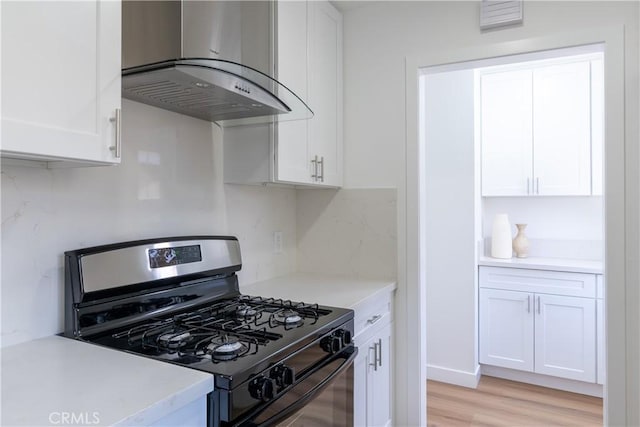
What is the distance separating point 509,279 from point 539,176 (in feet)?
2.83

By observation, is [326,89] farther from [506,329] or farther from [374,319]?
[506,329]

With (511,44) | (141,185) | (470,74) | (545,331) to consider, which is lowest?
(545,331)

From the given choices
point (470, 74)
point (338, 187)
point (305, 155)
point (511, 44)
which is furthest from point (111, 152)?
point (470, 74)

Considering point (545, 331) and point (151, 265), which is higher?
point (151, 265)

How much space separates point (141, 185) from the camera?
1.55m

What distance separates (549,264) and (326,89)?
2112 millimetres

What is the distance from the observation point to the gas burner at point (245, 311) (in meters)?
1.49

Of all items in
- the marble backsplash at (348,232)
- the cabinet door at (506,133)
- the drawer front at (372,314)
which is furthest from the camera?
the cabinet door at (506,133)

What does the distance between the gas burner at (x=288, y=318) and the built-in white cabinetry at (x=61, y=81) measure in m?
0.73

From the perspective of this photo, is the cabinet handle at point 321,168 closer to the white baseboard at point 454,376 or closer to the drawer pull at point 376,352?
the drawer pull at point 376,352

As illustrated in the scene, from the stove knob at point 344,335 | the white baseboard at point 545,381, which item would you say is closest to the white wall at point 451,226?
the white baseboard at point 545,381

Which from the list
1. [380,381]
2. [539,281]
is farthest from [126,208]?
[539,281]

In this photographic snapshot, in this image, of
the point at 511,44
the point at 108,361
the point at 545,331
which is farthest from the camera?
the point at 545,331

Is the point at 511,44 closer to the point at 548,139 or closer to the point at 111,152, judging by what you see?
the point at 548,139
